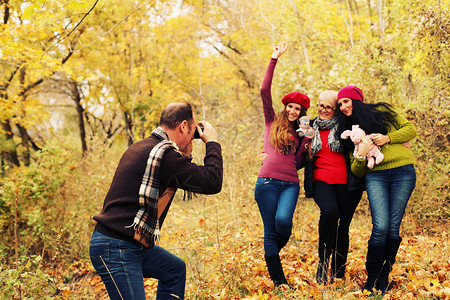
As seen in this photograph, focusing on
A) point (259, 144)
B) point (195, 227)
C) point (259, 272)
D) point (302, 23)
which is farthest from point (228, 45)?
point (259, 272)

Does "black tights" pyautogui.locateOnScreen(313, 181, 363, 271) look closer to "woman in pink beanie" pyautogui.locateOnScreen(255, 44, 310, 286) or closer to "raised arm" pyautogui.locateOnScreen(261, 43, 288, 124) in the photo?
"woman in pink beanie" pyautogui.locateOnScreen(255, 44, 310, 286)

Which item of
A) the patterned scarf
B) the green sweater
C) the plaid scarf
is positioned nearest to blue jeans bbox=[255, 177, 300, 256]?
the patterned scarf

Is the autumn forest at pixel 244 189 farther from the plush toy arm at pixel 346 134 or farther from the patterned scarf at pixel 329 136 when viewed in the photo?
the plush toy arm at pixel 346 134

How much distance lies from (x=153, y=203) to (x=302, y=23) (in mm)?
9635

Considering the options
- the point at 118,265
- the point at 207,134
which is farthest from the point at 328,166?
the point at 118,265

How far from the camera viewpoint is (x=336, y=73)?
24.5ft

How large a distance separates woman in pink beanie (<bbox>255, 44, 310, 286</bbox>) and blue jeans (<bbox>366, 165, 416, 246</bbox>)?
0.78 meters

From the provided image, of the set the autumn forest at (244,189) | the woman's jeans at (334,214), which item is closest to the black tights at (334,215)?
the woman's jeans at (334,214)

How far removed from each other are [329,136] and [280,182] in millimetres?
703

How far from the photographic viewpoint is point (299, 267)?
4.76 m

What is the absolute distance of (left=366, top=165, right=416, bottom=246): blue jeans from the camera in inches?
139

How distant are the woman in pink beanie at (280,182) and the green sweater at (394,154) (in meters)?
0.63

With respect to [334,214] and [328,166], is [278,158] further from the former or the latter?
[334,214]

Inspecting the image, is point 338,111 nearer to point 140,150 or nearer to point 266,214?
point 266,214
